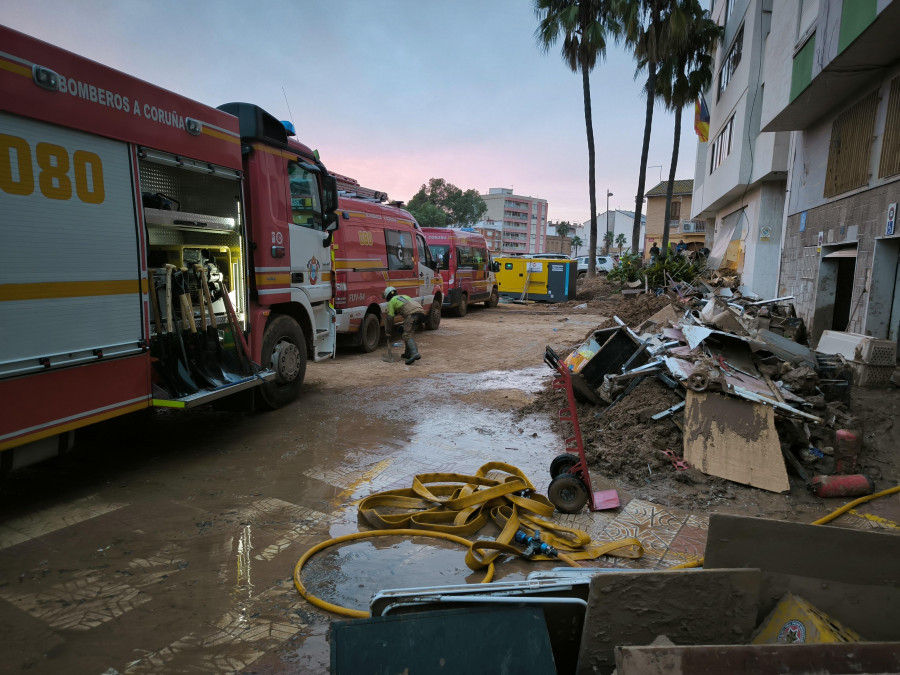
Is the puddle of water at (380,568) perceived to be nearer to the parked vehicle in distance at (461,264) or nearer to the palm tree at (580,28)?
the parked vehicle in distance at (461,264)

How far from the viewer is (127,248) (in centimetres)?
425

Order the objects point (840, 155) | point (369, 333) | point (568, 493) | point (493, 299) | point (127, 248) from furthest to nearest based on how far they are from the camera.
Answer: point (493, 299)
point (369, 333)
point (840, 155)
point (127, 248)
point (568, 493)

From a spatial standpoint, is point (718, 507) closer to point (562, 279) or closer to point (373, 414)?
point (373, 414)

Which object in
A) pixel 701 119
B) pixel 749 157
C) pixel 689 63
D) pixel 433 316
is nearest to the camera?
pixel 433 316

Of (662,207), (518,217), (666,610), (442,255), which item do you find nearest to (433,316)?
(442,255)

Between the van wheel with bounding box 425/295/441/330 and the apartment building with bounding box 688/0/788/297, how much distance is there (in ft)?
30.5

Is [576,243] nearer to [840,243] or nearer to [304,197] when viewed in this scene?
[840,243]

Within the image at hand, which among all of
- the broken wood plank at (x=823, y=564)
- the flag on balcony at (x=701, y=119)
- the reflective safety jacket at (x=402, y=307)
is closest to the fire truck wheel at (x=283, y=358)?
the reflective safety jacket at (x=402, y=307)

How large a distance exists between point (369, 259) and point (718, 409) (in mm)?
7386

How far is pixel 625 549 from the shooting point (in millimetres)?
3578

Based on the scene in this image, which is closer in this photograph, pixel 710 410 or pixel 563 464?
pixel 563 464

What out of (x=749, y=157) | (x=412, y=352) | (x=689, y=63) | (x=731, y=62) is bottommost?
(x=412, y=352)

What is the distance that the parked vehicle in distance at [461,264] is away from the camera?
17.3 metres

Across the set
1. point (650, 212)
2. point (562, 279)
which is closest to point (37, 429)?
point (562, 279)
